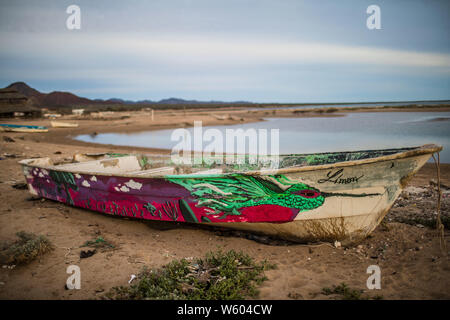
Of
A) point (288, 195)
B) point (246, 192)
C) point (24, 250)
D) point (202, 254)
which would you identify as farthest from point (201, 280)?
point (24, 250)

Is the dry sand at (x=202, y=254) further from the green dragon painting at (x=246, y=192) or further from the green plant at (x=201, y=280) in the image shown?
the green dragon painting at (x=246, y=192)

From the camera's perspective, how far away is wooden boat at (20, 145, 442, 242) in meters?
3.87

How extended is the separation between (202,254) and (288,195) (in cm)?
158

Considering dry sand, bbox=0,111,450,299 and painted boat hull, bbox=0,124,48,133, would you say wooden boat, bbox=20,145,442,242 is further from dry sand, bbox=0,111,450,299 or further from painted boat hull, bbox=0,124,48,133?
painted boat hull, bbox=0,124,48,133

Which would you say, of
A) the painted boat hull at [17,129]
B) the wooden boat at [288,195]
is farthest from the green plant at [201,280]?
the painted boat hull at [17,129]

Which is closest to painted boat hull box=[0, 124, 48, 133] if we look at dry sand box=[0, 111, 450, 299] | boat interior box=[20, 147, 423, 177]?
boat interior box=[20, 147, 423, 177]

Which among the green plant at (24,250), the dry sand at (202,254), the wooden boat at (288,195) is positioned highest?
the wooden boat at (288,195)

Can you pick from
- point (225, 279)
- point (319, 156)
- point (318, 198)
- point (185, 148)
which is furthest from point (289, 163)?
point (185, 148)

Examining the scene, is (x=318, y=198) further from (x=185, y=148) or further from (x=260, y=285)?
(x=185, y=148)

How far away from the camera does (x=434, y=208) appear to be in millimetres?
5312

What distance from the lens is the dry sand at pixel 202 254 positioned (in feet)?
10.8

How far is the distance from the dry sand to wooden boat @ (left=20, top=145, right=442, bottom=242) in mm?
358

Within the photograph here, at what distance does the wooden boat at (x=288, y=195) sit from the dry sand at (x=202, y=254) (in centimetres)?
36

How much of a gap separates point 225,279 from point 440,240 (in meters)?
3.11
